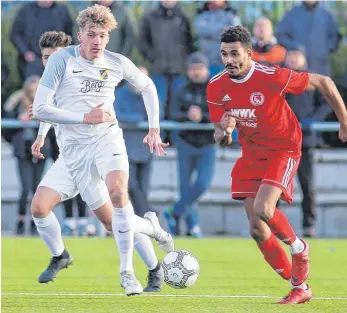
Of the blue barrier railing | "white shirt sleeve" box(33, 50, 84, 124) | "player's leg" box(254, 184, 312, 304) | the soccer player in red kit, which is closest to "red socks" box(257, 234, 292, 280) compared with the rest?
the soccer player in red kit

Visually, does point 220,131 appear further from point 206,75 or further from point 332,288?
point 206,75

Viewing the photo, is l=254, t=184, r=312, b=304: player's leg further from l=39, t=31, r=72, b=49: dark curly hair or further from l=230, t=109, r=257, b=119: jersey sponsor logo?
l=39, t=31, r=72, b=49: dark curly hair

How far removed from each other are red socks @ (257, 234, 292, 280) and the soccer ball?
0.63 meters

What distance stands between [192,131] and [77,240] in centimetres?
231

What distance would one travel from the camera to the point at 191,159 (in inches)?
675

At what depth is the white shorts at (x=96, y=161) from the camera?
9.98 m

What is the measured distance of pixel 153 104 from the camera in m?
10.4

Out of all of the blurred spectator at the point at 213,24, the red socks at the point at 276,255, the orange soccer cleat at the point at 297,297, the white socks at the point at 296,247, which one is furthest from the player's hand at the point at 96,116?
the blurred spectator at the point at 213,24

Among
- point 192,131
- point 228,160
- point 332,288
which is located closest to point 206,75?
point 192,131

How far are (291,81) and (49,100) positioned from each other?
200 cm

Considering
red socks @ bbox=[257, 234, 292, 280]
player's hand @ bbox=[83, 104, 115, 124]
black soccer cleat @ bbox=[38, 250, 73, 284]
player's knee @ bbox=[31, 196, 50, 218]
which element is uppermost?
player's hand @ bbox=[83, 104, 115, 124]

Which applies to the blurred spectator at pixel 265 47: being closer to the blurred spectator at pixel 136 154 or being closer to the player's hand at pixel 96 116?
the blurred spectator at pixel 136 154

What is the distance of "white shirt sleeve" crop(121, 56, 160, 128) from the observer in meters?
10.3

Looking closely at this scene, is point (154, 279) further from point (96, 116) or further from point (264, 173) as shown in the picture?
point (96, 116)
